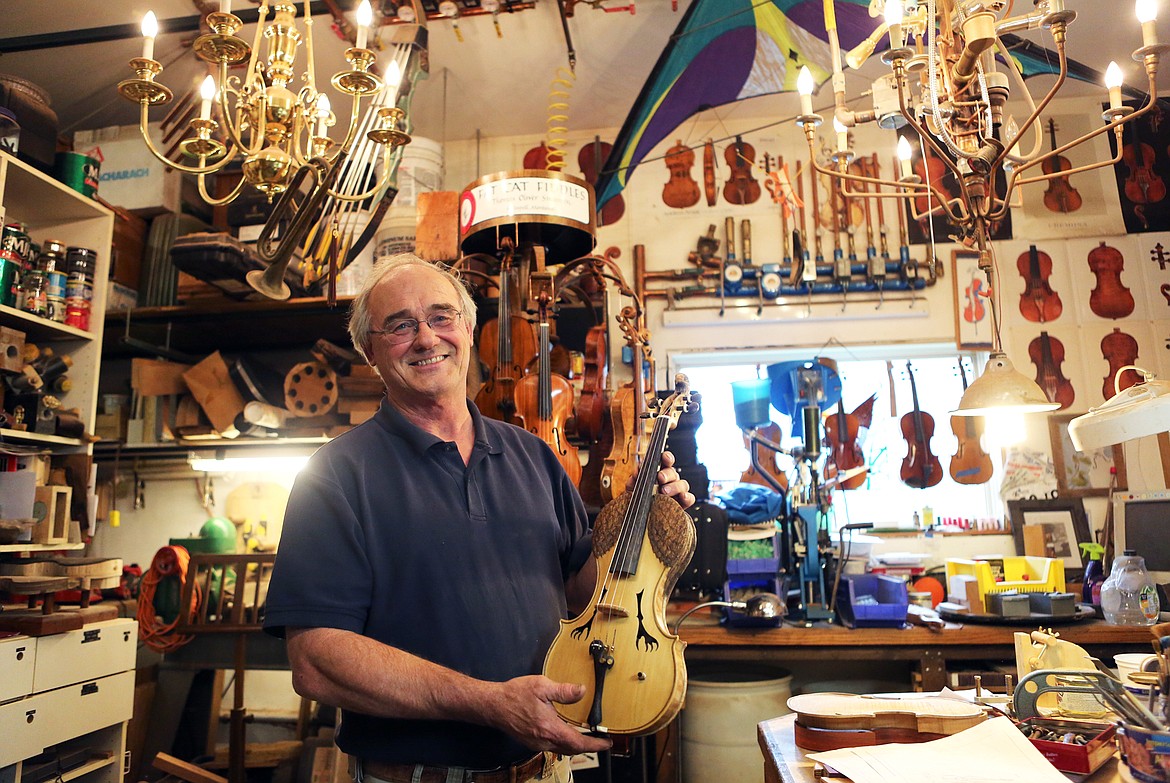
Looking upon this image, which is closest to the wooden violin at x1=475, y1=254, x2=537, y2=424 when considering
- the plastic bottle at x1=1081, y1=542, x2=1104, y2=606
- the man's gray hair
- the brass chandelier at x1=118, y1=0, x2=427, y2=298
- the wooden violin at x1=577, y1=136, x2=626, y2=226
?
the brass chandelier at x1=118, y1=0, x2=427, y2=298

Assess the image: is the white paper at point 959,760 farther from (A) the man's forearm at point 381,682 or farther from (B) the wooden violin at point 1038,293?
(B) the wooden violin at point 1038,293

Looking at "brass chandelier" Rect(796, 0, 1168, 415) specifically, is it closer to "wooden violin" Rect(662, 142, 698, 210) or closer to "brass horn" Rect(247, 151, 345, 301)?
"brass horn" Rect(247, 151, 345, 301)

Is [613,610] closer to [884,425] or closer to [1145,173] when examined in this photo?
[884,425]

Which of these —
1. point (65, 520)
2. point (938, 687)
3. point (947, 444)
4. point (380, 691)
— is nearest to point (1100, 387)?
point (947, 444)

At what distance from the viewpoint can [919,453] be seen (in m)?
4.62

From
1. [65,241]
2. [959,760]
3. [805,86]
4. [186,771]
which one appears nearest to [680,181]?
[805,86]

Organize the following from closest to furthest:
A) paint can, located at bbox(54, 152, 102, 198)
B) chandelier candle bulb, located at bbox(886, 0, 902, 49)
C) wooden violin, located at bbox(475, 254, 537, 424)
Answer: chandelier candle bulb, located at bbox(886, 0, 902, 49) < wooden violin, located at bbox(475, 254, 537, 424) < paint can, located at bbox(54, 152, 102, 198)

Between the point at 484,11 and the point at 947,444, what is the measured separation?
3.71 metres

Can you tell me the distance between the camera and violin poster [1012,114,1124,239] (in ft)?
15.9

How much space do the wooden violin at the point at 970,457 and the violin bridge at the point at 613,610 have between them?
3.68 m

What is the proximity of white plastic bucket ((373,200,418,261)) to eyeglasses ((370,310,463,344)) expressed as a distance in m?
2.93

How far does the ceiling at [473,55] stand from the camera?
4133 millimetres

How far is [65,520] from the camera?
3.33 meters

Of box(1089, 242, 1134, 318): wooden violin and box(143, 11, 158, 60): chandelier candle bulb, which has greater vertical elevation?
box(143, 11, 158, 60): chandelier candle bulb
